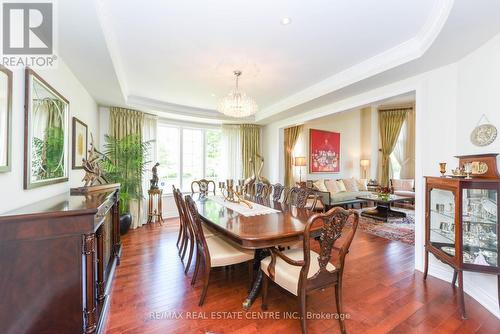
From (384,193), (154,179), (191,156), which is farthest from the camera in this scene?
(191,156)

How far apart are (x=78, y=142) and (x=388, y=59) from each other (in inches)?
158

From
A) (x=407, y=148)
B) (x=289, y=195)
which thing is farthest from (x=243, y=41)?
(x=407, y=148)

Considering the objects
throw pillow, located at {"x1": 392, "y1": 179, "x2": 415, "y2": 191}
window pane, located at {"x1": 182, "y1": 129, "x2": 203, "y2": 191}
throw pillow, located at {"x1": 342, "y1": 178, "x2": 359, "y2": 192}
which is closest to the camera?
window pane, located at {"x1": 182, "y1": 129, "x2": 203, "y2": 191}

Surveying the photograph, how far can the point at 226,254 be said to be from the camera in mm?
2143

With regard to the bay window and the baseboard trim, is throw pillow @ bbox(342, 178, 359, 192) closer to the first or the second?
the bay window

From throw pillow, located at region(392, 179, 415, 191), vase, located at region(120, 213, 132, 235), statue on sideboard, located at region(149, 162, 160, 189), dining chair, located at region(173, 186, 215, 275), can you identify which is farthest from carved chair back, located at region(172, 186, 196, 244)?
throw pillow, located at region(392, 179, 415, 191)

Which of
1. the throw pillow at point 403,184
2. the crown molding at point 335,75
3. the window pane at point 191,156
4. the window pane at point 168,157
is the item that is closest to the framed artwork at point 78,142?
the crown molding at point 335,75

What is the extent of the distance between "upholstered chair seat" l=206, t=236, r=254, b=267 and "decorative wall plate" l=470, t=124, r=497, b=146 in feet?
8.20

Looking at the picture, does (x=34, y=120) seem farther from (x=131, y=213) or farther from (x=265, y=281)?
(x=131, y=213)

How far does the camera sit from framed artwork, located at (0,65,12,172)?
4.57 ft

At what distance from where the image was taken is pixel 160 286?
234 centimetres

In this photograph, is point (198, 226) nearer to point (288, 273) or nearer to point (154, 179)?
point (288, 273)

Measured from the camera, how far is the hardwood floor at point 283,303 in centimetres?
177

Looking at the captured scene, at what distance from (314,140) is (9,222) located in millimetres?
6325
